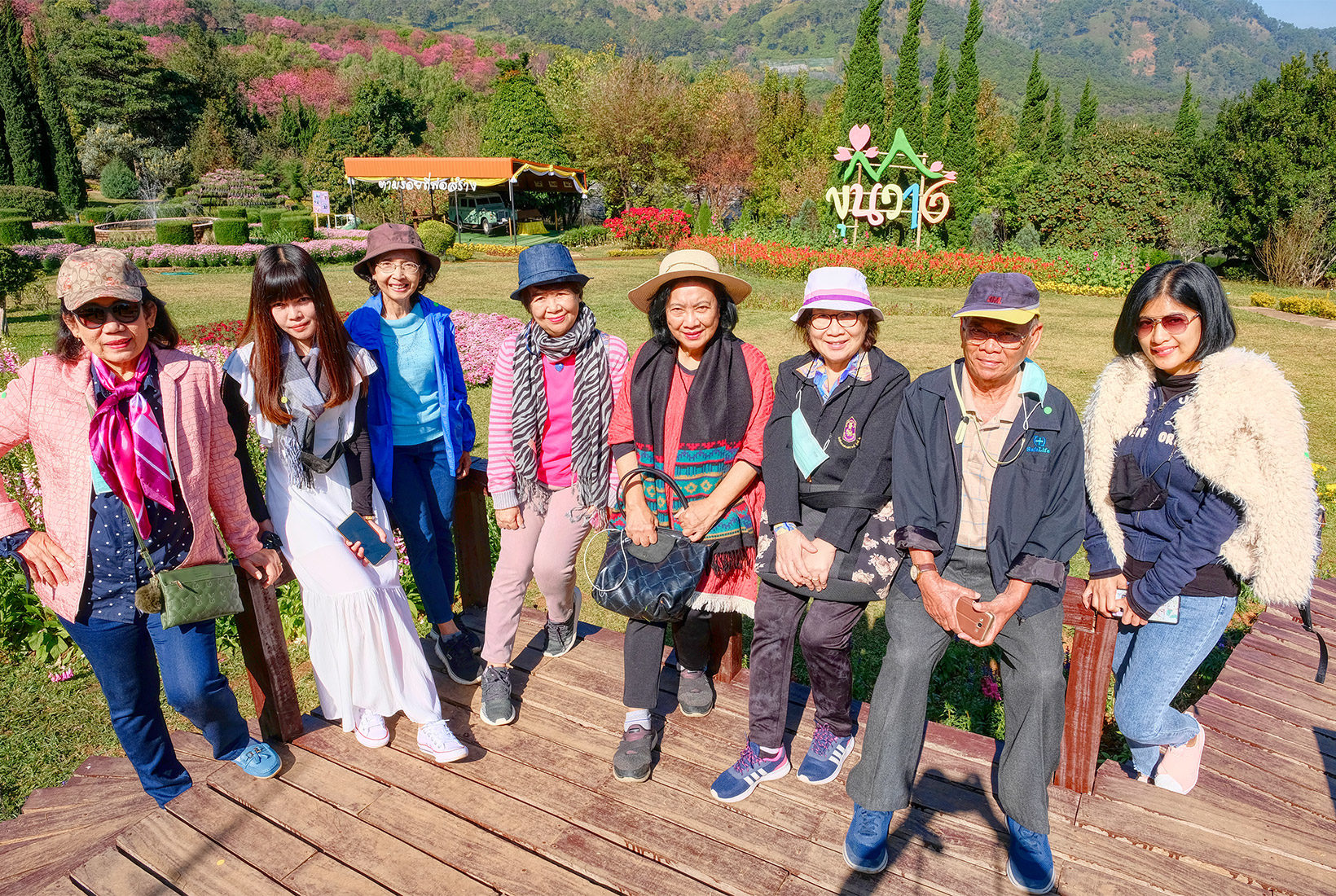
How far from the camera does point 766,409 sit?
2.78 meters

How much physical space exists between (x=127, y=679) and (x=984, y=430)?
265 cm

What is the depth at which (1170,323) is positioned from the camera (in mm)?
2412

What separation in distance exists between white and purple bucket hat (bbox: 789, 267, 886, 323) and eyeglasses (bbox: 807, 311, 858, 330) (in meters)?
0.02

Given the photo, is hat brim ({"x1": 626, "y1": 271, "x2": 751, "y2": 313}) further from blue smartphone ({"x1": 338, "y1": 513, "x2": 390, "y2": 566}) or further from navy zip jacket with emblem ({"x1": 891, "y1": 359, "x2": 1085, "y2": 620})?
blue smartphone ({"x1": 338, "y1": 513, "x2": 390, "y2": 566})

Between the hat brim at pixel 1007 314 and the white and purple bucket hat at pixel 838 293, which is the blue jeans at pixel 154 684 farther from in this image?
the hat brim at pixel 1007 314

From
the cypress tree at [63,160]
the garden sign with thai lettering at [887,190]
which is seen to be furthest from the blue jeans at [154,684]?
the cypress tree at [63,160]

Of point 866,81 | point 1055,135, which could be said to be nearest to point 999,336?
point 866,81

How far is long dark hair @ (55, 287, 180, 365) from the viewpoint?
7.64 feet

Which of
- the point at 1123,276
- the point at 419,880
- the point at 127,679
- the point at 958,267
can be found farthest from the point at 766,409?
the point at 1123,276

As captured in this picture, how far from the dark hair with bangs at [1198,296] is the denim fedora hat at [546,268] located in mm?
1739

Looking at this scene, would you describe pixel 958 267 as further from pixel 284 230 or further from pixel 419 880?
pixel 284 230

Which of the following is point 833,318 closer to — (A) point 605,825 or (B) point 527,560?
(B) point 527,560

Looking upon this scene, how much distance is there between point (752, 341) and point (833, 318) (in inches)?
404

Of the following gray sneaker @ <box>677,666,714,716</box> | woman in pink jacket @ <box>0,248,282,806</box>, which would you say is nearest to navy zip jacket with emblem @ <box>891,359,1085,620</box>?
gray sneaker @ <box>677,666,714,716</box>
